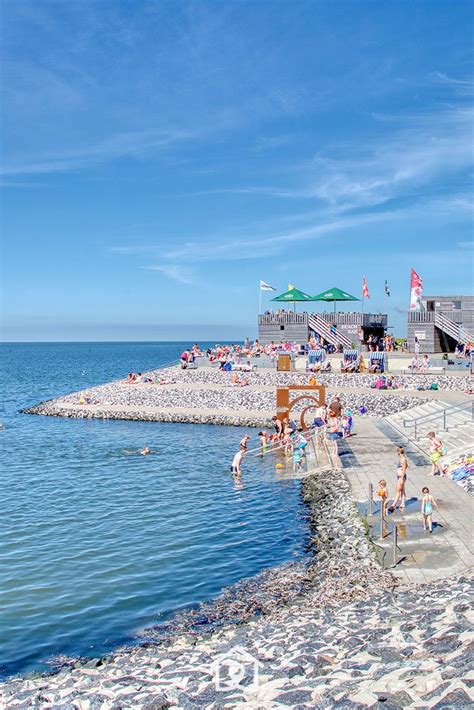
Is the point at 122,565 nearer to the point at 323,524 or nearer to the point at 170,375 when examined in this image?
the point at 323,524

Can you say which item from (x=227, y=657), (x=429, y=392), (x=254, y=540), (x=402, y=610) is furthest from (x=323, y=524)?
(x=429, y=392)

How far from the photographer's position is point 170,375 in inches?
1960

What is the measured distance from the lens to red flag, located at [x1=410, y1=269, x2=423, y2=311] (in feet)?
189

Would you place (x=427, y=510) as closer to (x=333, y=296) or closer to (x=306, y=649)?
(x=306, y=649)

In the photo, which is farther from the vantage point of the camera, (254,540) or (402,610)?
(254,540)

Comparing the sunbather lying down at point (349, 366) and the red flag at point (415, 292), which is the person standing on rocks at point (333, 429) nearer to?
the sunbather lying down at point (349, 366)

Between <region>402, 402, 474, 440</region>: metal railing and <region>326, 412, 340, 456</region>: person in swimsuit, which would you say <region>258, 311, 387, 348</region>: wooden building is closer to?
<region>402, 402, 474, 440</region>: metal railing

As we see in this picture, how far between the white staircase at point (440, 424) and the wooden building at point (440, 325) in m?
22.4

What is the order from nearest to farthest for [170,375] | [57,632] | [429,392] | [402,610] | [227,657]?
[227,657] → [402,610] → [57,632] → [429,392] → [170,375]

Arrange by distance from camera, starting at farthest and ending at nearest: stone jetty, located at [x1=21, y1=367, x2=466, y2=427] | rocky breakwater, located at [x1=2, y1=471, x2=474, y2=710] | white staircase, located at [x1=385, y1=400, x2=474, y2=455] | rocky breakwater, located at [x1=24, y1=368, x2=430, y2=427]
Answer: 1. stone jetty, located at [x1=21, y1=367, x2=466, y2=427]
2. rocky breakwater, located at [x1=24, y1=368, x2=430, y2=427]
3. white staircase, located at [x1=385, y1=400, x2=474, y2=455]
4. rocky breakwater, located at [x1=2, y1=471, x2=474, y2=710]

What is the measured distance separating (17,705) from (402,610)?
20.0 ft

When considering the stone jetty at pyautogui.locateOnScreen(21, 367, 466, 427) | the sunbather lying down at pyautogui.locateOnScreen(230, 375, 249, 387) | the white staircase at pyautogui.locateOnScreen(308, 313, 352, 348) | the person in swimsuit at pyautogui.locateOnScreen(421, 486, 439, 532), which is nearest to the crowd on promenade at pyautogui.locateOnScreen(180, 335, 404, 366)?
the white staircase at pyautogui.locateOnScreen(308, 313, 352, 348)

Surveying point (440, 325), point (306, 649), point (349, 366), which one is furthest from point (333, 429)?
point (440, 325)

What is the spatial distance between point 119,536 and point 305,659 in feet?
31.8
